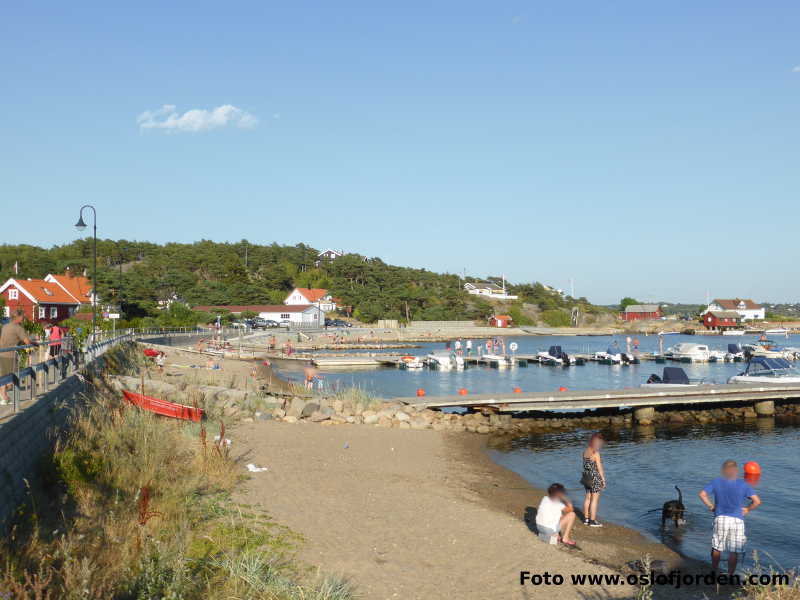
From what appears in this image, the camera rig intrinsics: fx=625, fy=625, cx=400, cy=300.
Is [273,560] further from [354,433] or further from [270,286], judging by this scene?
[270,286]

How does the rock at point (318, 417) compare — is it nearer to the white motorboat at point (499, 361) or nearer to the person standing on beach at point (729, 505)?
the person standing on beach at point (729, 505)

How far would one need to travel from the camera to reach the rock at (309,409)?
74.8 feet

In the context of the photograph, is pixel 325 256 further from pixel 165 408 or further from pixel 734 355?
pixel 165 408

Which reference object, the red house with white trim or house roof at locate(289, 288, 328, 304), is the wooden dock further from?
house roof at locate(289, 288, 328, 304)

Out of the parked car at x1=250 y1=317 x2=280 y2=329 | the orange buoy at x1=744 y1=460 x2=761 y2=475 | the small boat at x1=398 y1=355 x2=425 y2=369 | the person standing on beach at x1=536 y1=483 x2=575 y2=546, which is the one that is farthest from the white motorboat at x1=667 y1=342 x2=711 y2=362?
the person standing on beach at x1=536 y1=483 x2=575 y2=546

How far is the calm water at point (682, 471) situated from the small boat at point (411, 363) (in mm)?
32870

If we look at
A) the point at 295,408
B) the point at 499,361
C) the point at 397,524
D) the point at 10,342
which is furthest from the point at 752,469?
the point at 499,361

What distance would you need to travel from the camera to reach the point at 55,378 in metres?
14.4

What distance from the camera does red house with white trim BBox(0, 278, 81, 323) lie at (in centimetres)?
6116

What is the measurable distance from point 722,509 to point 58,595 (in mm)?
8560

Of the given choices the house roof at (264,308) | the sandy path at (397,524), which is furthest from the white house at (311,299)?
the sandy path at (397,524)

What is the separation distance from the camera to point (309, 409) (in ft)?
75.6

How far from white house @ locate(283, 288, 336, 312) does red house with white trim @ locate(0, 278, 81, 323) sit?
4483 centimetres

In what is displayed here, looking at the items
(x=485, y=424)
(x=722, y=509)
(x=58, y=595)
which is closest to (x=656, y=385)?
(x=485, y=424)
